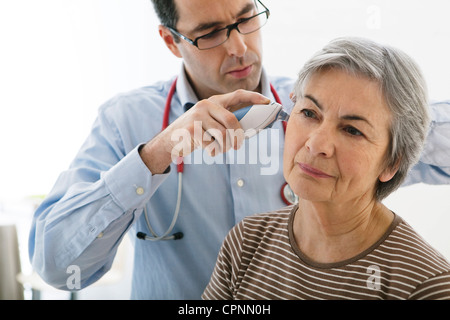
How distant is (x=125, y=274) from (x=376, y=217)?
180 cm

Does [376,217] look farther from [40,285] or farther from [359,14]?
[40,285]

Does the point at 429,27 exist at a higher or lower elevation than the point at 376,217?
higher

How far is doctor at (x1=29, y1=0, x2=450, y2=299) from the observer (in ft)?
3.71

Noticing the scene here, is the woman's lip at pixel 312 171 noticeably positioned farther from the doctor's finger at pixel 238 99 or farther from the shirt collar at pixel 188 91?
the shirt collar at pixel 188 91

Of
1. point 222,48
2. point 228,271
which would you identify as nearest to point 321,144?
point 228,271

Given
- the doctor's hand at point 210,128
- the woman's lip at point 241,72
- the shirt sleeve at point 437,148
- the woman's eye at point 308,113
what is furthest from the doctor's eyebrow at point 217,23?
the shirt sleeve at point 437,148

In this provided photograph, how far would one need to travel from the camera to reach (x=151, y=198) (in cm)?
131

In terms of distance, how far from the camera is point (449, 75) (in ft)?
4.29

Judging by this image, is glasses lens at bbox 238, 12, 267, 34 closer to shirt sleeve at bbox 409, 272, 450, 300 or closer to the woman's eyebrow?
the woman's eyebrow

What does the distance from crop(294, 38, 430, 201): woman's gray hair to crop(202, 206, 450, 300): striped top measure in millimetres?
164

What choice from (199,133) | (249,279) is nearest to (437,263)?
(249,279)

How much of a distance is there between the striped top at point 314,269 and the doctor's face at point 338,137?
13 cm

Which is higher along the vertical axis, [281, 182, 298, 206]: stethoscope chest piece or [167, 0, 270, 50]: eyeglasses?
[167, 0, 270, 50]: eyeglasses

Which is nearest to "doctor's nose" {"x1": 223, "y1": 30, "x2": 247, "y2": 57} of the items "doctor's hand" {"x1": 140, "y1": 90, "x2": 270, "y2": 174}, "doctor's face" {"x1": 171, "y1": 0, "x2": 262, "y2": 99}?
"doctor's face" {"x1": 171, "y1": 0, "x2": 262, "y2": 99}
